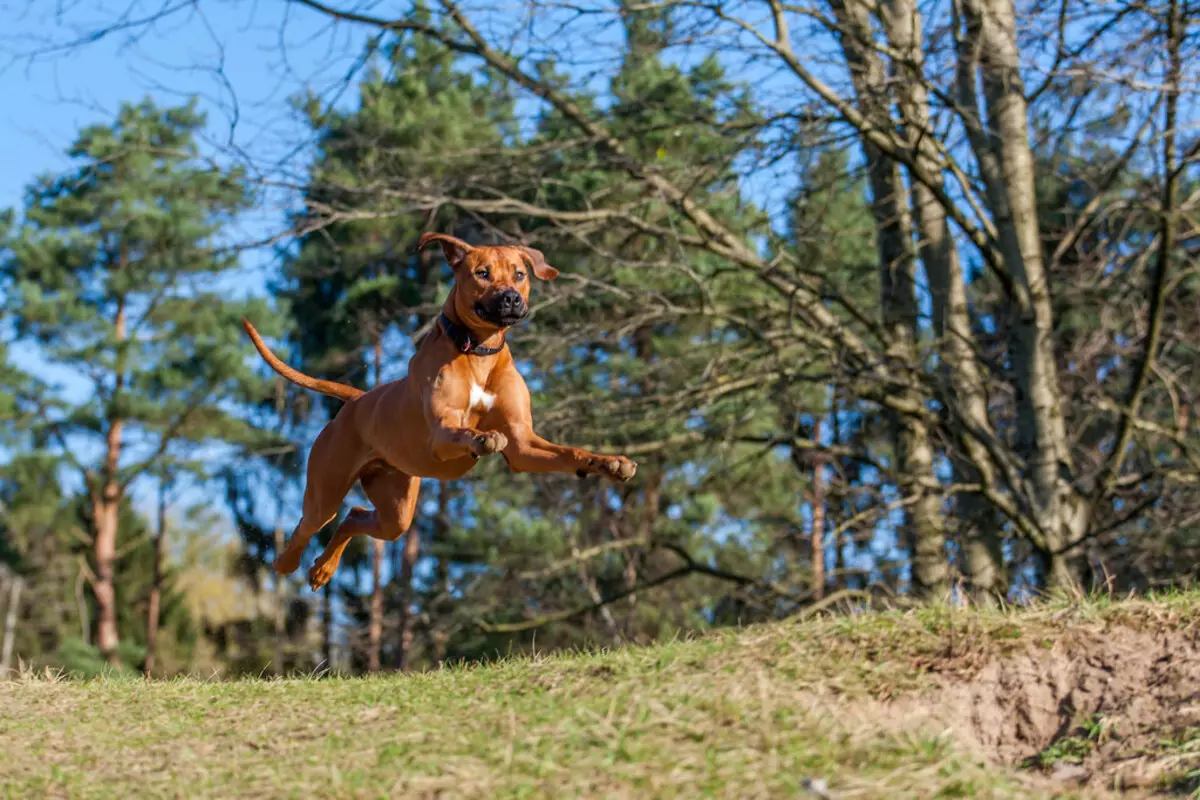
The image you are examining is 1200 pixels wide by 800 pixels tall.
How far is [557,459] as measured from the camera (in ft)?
17.5

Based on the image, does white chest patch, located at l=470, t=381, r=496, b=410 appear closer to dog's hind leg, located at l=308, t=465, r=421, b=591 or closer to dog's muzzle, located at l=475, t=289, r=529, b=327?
dog's muzzle, located at l=475, t=289, r=529, b=327

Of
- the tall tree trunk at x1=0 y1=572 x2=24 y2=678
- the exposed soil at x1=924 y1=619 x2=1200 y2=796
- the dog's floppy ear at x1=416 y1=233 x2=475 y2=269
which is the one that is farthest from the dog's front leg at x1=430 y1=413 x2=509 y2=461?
the tall tree trunk at x1=0 y1=572 x2=24 y2=678

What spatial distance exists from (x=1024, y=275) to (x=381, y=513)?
280 inches

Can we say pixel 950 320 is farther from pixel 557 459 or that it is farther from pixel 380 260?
pixel 380 260

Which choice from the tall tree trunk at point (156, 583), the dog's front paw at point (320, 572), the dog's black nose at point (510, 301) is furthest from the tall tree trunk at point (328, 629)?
the dog's black nose at point (510, 301)

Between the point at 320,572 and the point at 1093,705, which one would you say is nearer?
the point at 1093,705

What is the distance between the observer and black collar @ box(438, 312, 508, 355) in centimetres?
563

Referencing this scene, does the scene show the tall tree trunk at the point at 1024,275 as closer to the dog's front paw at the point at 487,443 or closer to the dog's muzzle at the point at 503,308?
the dog's muzzle at the point at 503,308

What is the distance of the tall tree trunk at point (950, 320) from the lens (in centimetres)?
1070

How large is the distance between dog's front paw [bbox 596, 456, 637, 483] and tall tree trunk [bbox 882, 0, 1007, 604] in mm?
6034

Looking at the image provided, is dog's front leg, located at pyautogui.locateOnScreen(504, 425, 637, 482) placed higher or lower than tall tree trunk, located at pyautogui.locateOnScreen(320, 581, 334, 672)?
lower

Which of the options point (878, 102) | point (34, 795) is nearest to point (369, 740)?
point (34, 795)

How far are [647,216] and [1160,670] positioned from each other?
396 inches

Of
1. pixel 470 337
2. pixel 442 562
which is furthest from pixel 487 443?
pixel 442 562
